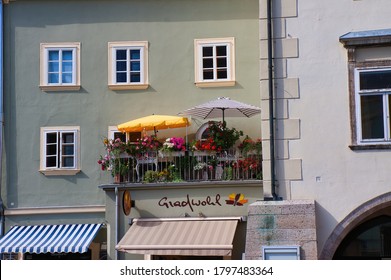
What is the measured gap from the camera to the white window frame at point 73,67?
70.1 ft

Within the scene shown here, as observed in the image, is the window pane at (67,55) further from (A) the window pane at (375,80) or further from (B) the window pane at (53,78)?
(A) the window pane at (375,80)

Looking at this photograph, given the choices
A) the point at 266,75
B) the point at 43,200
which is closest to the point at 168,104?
the point at 43,200

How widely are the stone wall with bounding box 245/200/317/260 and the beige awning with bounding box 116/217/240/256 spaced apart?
119 inches

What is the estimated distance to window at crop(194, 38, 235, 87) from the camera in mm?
20953

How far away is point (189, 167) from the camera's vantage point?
19125 mm

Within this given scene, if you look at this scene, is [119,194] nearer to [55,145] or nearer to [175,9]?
[55,145]

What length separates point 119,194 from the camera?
63.1 ft

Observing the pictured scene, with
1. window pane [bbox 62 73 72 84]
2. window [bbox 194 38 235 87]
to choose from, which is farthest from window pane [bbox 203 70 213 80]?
window pane [bbox 62 73 72 84]

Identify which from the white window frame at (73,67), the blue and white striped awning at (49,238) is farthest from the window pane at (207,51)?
the blue and white striped awning at (49,238)

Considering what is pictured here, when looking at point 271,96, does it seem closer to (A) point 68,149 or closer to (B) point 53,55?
(A) point 68,149

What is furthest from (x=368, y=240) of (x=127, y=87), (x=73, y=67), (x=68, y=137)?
(x=73, y=67)

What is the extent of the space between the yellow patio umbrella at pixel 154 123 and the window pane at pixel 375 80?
6217 mm

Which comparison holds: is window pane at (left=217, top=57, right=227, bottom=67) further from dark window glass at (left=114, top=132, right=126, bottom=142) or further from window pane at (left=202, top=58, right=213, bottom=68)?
dark window glass at (left=114, top=132, right=126, bottom=142)

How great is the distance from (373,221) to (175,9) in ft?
28.4
